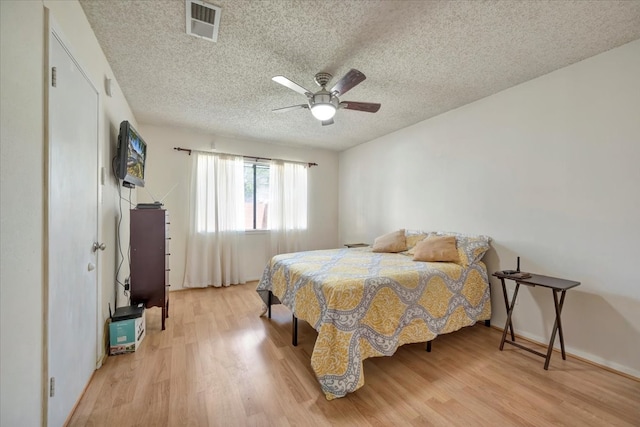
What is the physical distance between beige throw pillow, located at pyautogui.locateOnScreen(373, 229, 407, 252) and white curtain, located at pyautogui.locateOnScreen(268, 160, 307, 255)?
1.83m

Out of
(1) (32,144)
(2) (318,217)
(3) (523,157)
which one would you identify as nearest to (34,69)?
(1) (32,144)

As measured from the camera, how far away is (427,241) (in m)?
2.98

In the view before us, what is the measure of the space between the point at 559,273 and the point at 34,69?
152 inches

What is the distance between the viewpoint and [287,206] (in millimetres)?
4863

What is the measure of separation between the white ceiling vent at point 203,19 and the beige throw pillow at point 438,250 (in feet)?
9.11

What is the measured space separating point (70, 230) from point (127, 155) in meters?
1.05

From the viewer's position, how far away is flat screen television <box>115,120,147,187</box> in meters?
2.27

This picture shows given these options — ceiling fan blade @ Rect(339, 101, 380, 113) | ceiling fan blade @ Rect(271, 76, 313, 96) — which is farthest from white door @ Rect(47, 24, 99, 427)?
ceiling fan blade @ Rect(339, 101, 380, 113)

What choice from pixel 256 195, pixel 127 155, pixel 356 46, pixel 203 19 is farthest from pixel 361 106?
pixel 256 195

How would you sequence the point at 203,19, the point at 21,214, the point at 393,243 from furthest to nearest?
the point at 393,243
the point at 203,19
the point at 21,214

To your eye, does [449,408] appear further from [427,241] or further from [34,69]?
[34,69]

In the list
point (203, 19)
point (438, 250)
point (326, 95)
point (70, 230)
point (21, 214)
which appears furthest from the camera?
point (438, 250)

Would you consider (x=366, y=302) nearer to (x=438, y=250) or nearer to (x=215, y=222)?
(x=438, y=250)

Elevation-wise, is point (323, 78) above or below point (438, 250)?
above
